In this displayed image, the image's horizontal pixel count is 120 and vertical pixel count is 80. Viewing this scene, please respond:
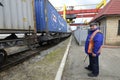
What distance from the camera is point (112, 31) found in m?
17.0

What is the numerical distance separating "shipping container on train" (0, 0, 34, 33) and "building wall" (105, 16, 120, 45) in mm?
9178

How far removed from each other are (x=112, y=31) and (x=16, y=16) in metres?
11.3

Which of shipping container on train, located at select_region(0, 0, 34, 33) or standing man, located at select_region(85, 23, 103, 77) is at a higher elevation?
shipping container on train, located at select_region(0, 0, 34, 33)

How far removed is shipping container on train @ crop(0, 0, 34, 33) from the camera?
7000 millimetres

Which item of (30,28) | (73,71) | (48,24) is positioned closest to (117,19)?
(48,24)

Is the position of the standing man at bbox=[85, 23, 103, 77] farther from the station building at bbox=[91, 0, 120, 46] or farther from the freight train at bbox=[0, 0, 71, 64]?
the station building at bbox=[91, 0, 120, 46]

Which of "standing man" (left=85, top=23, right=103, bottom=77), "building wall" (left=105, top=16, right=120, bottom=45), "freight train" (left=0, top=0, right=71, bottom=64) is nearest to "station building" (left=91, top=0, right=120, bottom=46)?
"building wall" (left=105, top=16, right=120, bottom=45)

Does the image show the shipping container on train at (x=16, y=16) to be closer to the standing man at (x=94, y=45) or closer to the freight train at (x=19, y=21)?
the freight train at (x=19, y=21)

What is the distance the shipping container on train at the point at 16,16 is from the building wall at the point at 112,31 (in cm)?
918

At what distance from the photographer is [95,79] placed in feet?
19.4

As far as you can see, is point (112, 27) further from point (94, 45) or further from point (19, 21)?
point (94, 45)

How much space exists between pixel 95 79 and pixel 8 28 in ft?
13.0

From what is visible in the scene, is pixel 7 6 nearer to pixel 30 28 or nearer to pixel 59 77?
pixel 30 28

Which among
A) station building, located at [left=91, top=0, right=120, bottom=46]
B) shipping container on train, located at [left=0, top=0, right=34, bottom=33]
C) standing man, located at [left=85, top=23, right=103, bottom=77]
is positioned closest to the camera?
standing man, located at [left=85, top=23, right=103, bottom=77]
